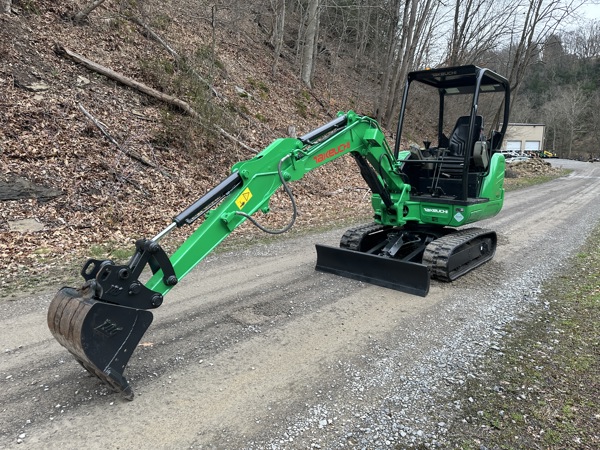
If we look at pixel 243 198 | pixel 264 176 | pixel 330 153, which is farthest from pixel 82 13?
pixel 243 198

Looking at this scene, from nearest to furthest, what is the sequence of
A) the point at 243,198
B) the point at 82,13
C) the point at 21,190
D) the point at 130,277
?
the point at 130,277, the point at 243,198, the point at 21,190, the point at 82,13

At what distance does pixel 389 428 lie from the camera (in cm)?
309

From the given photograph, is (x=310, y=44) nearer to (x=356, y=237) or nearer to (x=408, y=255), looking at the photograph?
(x=356, y=237)

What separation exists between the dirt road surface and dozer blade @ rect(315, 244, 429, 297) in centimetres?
17

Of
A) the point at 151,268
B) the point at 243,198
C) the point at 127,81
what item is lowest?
the point at 151,268

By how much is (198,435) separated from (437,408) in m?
1.84

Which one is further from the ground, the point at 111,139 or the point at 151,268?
the point at 111,139

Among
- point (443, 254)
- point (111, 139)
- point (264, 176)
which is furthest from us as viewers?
point (111, 139)

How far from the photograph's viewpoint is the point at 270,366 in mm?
3859

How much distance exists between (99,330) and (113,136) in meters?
8.28

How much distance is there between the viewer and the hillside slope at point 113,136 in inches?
302

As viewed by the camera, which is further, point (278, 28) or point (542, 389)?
point (278, 28)

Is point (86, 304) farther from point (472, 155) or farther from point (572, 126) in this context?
point (572, 126)

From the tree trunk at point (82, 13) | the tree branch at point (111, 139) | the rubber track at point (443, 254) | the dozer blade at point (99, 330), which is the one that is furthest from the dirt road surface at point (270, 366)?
the tree trunk at point (82, 13)
